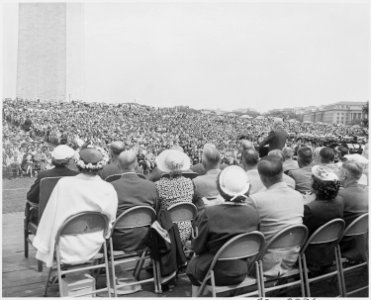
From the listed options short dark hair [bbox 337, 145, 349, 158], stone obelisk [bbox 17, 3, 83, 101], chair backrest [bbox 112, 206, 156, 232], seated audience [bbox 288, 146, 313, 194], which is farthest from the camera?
stone obelisk [bbox 17, 3, 83, 101]

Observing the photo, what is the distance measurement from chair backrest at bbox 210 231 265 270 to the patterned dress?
1099 mm

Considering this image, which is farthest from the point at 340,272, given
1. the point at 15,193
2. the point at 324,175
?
the point at 15,193

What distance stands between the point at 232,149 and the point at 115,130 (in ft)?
7.68

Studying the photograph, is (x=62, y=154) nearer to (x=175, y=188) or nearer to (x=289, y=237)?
(x=175, y=188)

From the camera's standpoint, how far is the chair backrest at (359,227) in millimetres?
3562

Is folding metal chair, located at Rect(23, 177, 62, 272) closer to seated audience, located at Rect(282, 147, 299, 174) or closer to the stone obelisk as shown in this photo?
seated audience, located at Rect(282, 147, 299, 174)

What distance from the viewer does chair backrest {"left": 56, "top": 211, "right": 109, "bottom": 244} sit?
3.12 meters

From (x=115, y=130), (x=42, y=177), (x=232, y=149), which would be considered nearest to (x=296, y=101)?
(x=232, y=149)

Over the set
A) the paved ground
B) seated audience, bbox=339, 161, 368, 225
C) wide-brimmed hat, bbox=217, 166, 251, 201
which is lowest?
the paved ground

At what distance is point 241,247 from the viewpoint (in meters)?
2.88

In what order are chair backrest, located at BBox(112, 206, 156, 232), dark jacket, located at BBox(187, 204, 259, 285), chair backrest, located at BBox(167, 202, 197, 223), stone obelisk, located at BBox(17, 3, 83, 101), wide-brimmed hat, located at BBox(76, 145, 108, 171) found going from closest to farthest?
1. dark jacket, located at BBox(187, 204, 259, 285)
2. wide-brimmed hat, located at BBox(76, 145, 108, 171)
3. chair backrest, located at BBox(112, 206, 156, 232)
4. chair backrest, located at BBox(167, 202, 197, 223)
5. stone obelisk, located at BBox(17, 3, 83, 101)

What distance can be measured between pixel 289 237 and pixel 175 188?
1285 millimetres

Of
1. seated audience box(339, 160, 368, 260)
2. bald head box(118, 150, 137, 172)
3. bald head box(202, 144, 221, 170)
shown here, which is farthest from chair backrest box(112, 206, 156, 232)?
seated audience box(339, 160, 368, 260)

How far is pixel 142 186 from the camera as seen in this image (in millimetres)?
3887
